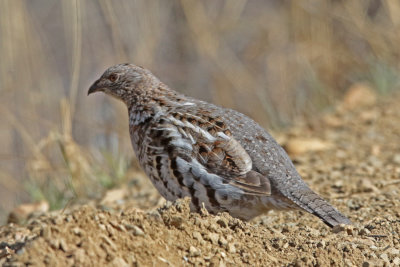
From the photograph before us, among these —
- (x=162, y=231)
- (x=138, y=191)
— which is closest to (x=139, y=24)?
(x=138, y=191)

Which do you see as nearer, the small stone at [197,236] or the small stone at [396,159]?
the small stone at [197,236]

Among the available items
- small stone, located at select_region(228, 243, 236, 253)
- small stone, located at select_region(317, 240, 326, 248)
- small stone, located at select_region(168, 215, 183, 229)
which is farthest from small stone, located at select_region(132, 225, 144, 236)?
small stone, located at select_region(317, 240, 326, 248)

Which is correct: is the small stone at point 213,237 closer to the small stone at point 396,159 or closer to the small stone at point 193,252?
the small stone at point 193,252

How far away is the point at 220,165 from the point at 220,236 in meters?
1.19

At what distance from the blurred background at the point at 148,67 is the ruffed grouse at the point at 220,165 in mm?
1834

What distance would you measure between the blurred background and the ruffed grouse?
1.83 meters

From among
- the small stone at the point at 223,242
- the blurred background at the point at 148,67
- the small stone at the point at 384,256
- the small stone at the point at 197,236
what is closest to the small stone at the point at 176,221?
the small stone at the point at 197,236

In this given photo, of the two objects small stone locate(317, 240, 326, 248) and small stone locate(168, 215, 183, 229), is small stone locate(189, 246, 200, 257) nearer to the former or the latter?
small stone locate(168, 215, 183, 229)

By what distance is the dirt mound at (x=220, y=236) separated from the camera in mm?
3281

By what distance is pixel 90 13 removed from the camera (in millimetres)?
12773

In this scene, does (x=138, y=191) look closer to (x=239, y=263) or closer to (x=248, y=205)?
(x=248, y=205)

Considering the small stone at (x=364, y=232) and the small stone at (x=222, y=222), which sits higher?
the small stone at (x=364, y=232)

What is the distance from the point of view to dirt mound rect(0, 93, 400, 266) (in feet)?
10.8

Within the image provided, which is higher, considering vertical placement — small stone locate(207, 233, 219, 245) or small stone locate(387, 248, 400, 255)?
small stone locate(387, 248, 400, 255)
